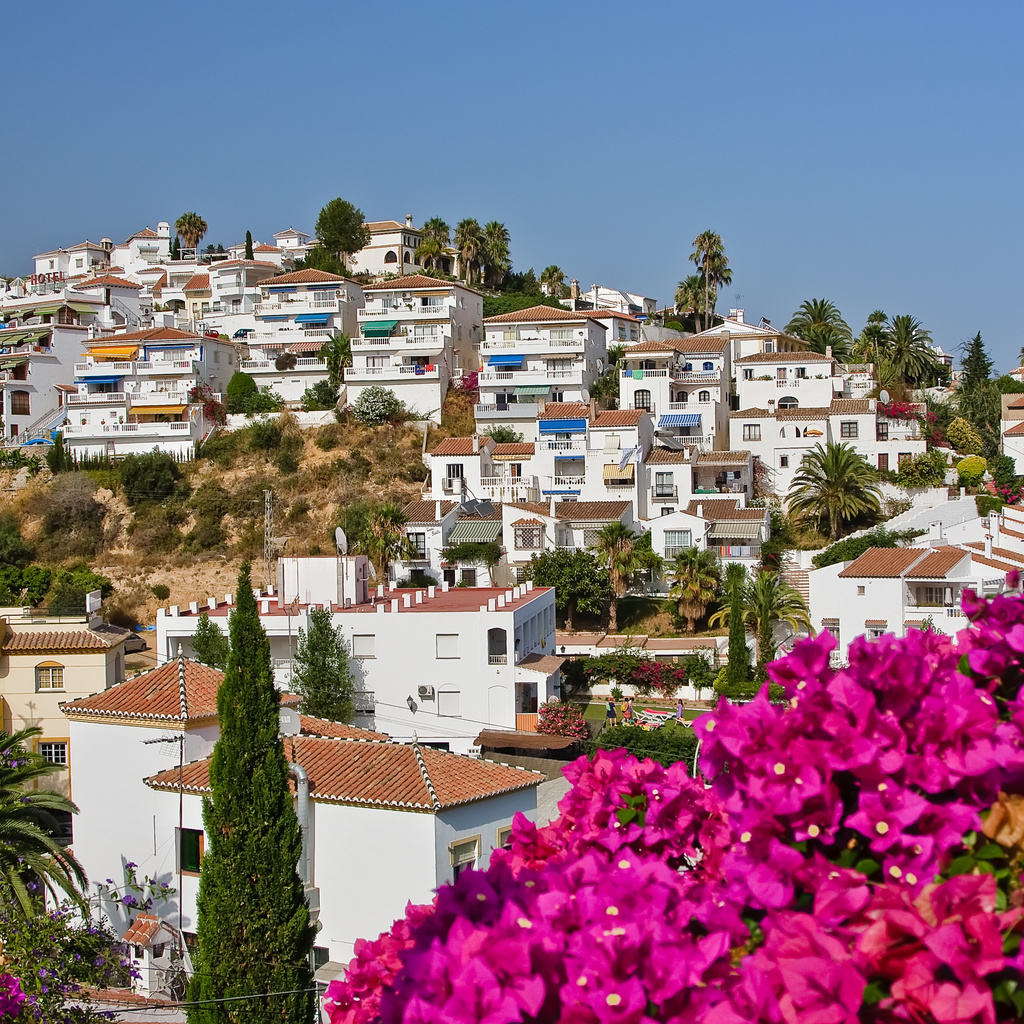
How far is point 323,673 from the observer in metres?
34.8

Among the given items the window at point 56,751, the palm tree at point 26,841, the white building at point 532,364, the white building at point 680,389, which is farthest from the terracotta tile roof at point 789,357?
the palm tree at point 26,841

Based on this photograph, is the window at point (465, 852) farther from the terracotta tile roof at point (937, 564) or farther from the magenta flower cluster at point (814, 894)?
the terracotta tile roof at point (937, 564)

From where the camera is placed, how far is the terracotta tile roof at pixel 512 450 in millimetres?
56969

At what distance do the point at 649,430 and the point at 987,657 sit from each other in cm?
5223

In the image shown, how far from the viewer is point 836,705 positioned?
4.79 meters

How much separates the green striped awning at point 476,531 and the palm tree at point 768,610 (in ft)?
39.4

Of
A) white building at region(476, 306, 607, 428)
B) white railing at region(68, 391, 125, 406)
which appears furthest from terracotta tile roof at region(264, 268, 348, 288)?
white railing at region(68, 391, 125, 406)

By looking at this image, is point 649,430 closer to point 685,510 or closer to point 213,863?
point 685,510

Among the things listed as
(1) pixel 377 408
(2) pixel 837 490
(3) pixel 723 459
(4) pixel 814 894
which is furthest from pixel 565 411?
(4) pixel 814 894

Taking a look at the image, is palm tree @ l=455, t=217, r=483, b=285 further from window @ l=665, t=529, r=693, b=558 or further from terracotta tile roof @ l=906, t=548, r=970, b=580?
terracotta tile roof @ l=906, t=548, r=970, b=580

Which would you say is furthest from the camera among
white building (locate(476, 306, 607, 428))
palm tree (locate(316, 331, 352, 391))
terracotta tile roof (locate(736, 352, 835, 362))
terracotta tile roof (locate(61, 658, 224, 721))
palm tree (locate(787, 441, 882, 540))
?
palm tree (locate(316, 331, 352, 391))

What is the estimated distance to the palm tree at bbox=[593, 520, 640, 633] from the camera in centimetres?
4847

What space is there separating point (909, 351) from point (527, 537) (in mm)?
29967

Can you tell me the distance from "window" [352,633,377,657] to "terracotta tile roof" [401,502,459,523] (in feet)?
49.0
